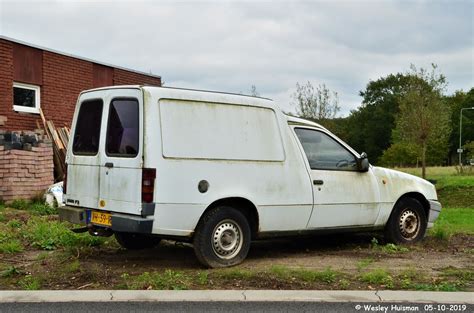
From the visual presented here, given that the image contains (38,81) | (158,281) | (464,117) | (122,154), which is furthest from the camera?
(464,117)

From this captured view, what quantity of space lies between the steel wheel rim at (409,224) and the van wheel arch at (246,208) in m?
2.64

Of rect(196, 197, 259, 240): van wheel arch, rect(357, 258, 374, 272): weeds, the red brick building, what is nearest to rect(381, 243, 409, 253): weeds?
rect(357, 258, 374, 272): weeds

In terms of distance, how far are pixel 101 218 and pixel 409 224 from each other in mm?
4741

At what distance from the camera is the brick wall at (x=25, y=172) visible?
44.7 ft

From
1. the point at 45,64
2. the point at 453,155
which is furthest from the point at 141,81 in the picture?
the point at 453,155

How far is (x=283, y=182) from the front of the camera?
7.38 metres

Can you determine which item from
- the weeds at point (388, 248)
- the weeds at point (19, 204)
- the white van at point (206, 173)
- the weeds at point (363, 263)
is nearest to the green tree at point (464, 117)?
the weeds at point (19, 204)

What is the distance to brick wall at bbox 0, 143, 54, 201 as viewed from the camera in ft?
44.7

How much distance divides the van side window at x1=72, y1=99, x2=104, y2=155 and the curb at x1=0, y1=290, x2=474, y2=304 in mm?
2160

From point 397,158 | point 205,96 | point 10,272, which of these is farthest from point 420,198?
point 397,158

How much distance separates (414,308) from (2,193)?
11.0m

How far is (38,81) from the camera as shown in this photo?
52.1 ft

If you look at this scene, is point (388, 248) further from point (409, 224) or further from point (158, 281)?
point (158, 281)

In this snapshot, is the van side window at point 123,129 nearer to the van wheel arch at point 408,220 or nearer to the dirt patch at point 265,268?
the dirt patch at point 265,268
